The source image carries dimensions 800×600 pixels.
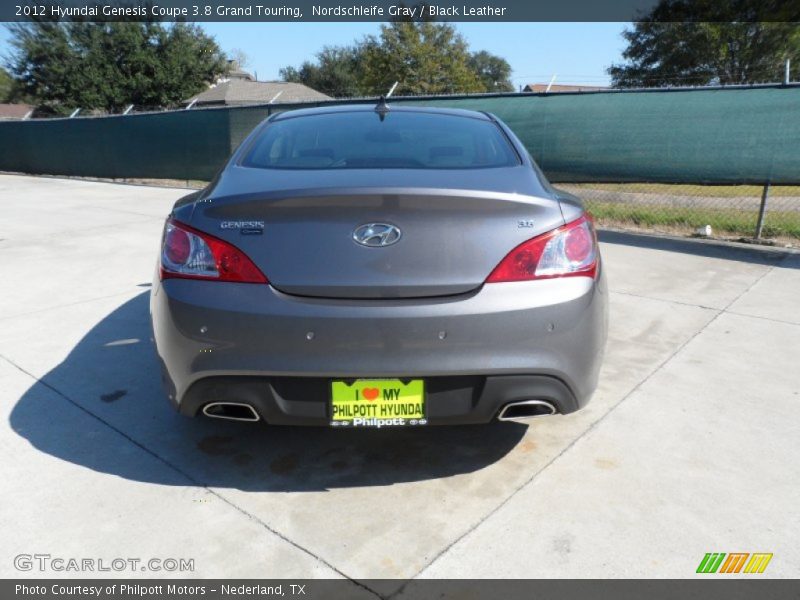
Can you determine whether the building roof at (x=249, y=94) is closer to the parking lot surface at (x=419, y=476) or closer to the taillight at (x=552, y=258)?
the parking lot surface at (x=419, y=476)

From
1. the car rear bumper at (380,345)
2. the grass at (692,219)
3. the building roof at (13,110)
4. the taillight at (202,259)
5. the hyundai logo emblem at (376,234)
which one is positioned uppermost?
the hyundai logo emblem at (376,234)

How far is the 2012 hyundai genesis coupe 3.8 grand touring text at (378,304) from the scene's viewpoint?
7.54 feet

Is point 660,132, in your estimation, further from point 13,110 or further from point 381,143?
point 13,110

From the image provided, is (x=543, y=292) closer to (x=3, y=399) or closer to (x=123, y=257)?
(x=3, y=399)

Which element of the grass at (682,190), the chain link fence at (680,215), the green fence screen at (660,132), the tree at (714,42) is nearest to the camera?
the green fence screen at (660,132)

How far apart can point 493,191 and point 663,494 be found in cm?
135

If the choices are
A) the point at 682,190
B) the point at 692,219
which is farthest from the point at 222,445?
the point at 682,190

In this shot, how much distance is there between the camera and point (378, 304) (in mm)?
2305

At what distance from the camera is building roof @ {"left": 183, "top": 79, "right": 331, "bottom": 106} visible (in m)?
47.8

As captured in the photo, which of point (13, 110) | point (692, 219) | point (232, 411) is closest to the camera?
point (232, 411)

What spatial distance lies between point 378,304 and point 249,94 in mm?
52650

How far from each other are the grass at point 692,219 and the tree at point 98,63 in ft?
127

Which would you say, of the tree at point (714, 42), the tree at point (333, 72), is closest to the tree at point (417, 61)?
the tree at point (714, 42)

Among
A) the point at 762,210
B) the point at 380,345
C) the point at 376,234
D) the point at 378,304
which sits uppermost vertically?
the point at 376,234
